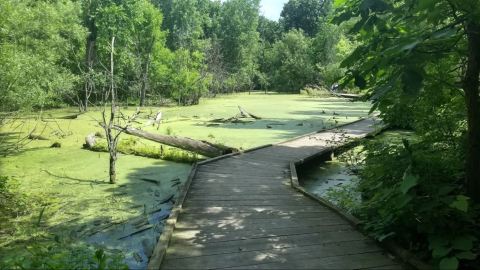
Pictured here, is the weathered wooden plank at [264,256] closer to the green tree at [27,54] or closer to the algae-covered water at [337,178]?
the algae-covered water at [337,178]

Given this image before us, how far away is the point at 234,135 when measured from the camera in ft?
36.9

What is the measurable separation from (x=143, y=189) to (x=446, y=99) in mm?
4360

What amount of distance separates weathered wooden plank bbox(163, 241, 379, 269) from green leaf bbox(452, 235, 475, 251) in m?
0.86

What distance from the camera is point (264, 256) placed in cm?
316

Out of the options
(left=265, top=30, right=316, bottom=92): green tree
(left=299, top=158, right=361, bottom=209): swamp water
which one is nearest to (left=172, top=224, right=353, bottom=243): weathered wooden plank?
(left=299, top=158, right=361, bottom=209): swamp water

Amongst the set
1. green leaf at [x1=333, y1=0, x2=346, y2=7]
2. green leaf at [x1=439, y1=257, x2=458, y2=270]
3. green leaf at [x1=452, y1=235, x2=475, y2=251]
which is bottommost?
green leaf at [x1=439, y1=257, x2=458, y2=270]

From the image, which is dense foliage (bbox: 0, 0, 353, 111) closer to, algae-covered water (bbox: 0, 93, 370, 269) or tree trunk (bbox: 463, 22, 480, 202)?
tree trunk (bbox: 463, 22, 480, 202)

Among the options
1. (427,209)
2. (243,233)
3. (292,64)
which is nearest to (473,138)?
(427,209)

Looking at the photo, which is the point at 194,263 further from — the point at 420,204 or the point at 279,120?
the point at 279,120

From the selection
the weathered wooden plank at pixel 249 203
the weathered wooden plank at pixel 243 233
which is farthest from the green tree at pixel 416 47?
the weathered wooden plank at pixel 249 203

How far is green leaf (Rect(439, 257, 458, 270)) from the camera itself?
222 centimetres

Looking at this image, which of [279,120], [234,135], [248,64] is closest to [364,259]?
[234,135]

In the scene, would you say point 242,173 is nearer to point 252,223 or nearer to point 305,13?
point 252,223

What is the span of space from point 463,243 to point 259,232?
1.77 metres
